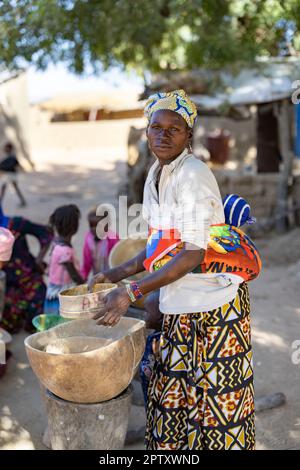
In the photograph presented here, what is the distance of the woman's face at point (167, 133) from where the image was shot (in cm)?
235

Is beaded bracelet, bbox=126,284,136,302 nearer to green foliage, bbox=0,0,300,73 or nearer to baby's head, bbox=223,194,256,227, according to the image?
baby's head, bbox=223,194,256,227

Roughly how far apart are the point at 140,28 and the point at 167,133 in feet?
15.8

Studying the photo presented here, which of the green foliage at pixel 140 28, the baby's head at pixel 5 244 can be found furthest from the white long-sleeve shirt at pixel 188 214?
the green foliage at pixel 140 28

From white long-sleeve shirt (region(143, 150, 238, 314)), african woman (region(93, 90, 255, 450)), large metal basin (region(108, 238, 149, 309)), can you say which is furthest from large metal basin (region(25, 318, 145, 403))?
large metal basin (region(108, 238, 149, 309))

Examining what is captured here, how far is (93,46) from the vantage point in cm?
696

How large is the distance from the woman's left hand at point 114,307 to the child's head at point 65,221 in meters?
1.77

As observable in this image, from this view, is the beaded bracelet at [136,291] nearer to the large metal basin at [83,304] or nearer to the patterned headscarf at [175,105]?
the large metal basin at [83,304]

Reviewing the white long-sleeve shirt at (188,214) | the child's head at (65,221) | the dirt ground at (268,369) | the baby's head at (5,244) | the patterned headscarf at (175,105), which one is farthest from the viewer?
the child's head at (65,221)

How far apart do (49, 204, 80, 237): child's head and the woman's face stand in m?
1.70

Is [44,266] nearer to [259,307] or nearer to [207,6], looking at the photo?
[259,307]

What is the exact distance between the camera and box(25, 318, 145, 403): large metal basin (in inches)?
99.7

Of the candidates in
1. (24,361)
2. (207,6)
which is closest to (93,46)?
(207,6)

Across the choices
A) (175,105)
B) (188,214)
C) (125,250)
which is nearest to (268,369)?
(125,250)
